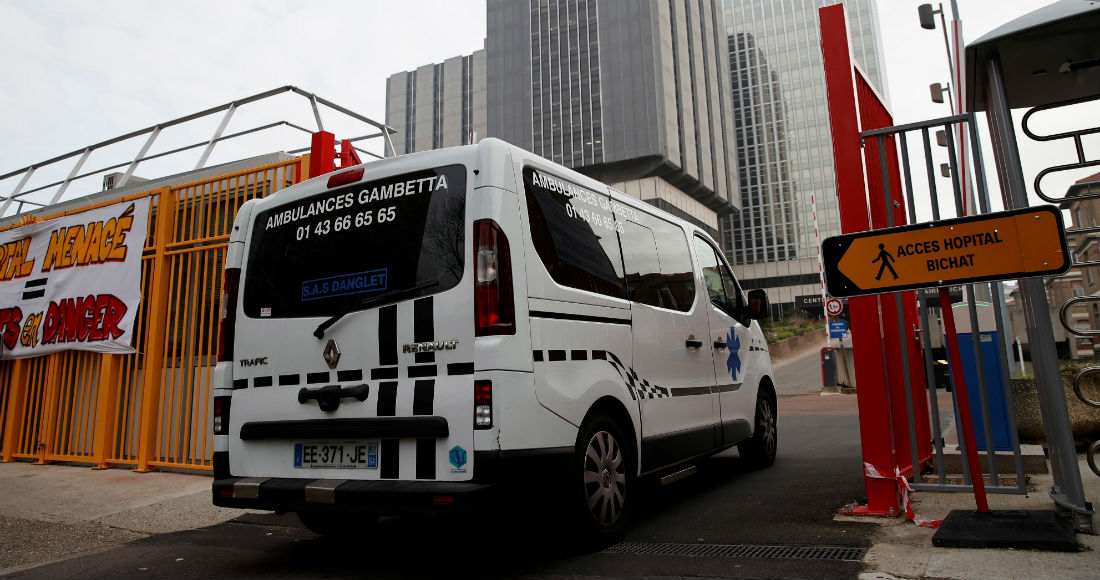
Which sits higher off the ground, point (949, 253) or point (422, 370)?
point (949, 253)

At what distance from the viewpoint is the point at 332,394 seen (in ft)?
11.7

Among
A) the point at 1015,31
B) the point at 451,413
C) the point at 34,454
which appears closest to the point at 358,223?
the point at 451,413

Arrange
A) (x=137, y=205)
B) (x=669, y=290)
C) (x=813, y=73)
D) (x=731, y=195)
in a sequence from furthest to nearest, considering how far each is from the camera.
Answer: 1. (x=813, y=73)
2. (x=731, y=195)
3. (x=137, y=205)
4. (x=669, y=290)

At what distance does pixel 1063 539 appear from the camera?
3092mm

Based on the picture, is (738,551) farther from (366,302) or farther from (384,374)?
(366,302)

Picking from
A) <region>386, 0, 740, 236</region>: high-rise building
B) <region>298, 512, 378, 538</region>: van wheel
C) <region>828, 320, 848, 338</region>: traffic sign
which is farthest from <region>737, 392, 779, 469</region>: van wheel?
<region>386, 0, 740, 236</region>: high-rise building

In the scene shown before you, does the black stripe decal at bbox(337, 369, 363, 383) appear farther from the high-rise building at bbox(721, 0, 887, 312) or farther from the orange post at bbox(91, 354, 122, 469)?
the high-rise building at bbox(721, 0, 887, 312)

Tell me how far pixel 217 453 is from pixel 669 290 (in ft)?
10.2

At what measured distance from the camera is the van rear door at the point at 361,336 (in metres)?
3.31

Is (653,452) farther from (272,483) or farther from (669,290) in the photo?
(272,483)

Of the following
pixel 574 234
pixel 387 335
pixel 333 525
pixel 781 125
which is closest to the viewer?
pixel 387 335

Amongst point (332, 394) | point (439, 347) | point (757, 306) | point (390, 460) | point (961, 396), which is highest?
point (757, 306)

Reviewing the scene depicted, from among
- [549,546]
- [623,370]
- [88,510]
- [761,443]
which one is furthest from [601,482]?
[88,510]

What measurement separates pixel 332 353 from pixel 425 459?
82 cm
